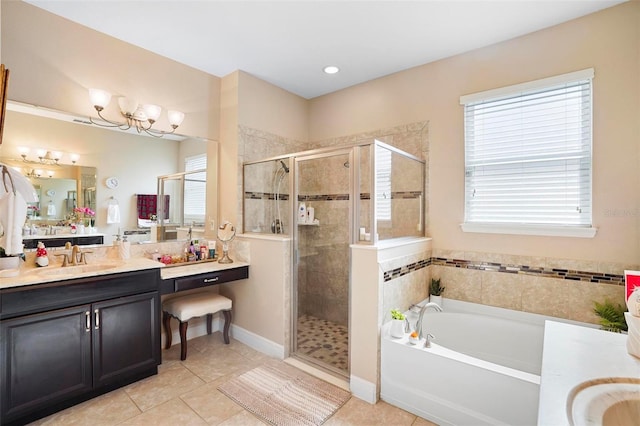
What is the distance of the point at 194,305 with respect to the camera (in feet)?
8.94

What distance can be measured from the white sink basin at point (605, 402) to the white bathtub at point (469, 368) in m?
0.72

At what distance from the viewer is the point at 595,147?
7.24 ft

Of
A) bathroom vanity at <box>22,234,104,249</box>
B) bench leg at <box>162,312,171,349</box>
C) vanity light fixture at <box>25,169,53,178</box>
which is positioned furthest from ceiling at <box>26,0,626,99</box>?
bench leg at <box>162,312,171,349</box>

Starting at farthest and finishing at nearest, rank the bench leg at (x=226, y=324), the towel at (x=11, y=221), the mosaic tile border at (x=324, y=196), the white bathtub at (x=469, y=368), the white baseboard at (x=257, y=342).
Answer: the bench leg at (x=226, y=324) < the white baseboard at (x=257, y=342) < the mosaic tile border at (x=324, y=196) < the towel at (x=11, y=221) < the white bathtub at (x=469, y=368)

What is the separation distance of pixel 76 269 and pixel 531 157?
12.0ft

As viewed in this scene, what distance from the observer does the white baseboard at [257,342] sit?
9.10 ft

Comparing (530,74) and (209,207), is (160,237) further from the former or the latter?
(530,74)

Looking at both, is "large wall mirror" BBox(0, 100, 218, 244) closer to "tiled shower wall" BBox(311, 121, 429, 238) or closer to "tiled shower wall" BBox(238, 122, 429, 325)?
"tiled shower wall" BBox(238, 122, 429, 325)

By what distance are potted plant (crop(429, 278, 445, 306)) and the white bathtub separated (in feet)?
0.42

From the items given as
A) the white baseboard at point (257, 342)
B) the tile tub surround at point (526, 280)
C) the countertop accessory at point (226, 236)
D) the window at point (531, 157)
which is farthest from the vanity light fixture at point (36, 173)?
the window at point (531, 157)

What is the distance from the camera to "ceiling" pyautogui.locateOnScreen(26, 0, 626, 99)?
2154 mm

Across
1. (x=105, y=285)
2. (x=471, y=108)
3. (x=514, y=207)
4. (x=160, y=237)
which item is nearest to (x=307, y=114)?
(x=471, y=108)

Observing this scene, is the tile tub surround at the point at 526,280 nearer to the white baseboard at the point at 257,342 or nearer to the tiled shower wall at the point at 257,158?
the white baseboard at the point at 257,342

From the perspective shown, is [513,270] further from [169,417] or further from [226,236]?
[169,417]
